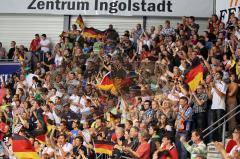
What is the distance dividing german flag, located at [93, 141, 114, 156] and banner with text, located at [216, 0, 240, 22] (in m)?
8.10

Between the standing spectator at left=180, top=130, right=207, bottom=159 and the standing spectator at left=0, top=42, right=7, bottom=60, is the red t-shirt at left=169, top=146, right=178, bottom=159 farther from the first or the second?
the standing spectator at left=0, top=42, right=7, bottom=60

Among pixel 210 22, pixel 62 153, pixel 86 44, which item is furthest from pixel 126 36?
pixel 62 153

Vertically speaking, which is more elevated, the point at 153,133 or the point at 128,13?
the point at 128,13

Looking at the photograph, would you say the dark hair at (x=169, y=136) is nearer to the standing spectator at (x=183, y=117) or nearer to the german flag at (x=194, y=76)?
the standing spectator at (x=183, y=117)

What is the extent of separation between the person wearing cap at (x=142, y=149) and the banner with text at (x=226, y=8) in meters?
8.60

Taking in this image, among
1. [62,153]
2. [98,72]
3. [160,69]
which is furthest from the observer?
[98,72]

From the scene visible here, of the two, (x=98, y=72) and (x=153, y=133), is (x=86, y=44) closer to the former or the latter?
(x=98, y=72)

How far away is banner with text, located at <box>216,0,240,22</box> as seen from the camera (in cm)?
2296

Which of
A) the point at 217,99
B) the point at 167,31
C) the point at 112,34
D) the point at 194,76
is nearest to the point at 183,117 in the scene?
the point at 217,99

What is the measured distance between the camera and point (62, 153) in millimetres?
17594

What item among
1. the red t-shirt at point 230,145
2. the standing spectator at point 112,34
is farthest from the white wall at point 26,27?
the red t-shirt at point 230,145

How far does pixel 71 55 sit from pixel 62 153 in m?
6.33

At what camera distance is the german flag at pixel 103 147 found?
16.7 meters

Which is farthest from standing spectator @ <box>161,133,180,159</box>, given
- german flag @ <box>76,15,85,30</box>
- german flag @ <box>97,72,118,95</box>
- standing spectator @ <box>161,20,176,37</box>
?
german flag @ <box>76,15,85,30</box>
